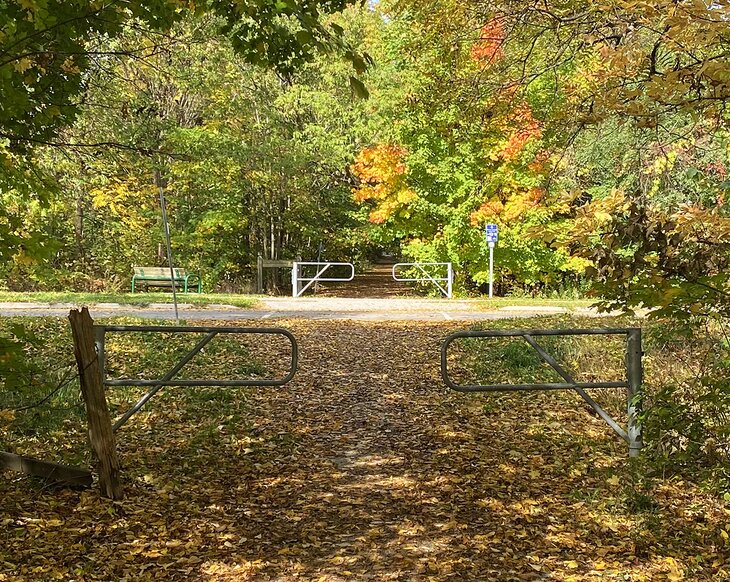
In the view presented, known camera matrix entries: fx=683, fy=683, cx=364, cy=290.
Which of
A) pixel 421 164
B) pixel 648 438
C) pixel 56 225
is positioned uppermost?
pixel 421 164

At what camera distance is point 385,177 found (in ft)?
67.5

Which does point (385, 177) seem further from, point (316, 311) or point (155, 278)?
point (155, 278)

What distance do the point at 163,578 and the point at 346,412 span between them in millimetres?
3499

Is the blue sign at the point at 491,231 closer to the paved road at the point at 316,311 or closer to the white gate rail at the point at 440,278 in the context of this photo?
the paved road at the point at 316,311

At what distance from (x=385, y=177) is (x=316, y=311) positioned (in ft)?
19.9

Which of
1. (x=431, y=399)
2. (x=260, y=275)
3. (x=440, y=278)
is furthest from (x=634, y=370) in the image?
(x=260, y=275)

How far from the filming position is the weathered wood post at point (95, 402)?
4355 mm

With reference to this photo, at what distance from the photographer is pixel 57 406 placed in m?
6.49

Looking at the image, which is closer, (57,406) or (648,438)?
(648,438)

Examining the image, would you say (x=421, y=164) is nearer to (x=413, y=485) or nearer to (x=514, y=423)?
(x=514, y=423)

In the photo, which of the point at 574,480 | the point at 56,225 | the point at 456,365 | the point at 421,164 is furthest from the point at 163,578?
the point at 56,225

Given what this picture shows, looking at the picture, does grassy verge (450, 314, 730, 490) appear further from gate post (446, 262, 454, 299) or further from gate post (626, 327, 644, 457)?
gate post (446, 262, 454, 299)

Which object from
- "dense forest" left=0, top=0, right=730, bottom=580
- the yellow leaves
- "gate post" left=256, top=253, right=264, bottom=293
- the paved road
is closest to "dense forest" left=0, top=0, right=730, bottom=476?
"gate post" left=256, top=253, right=264, bottom=293

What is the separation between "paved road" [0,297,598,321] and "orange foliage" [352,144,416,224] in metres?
3.58
